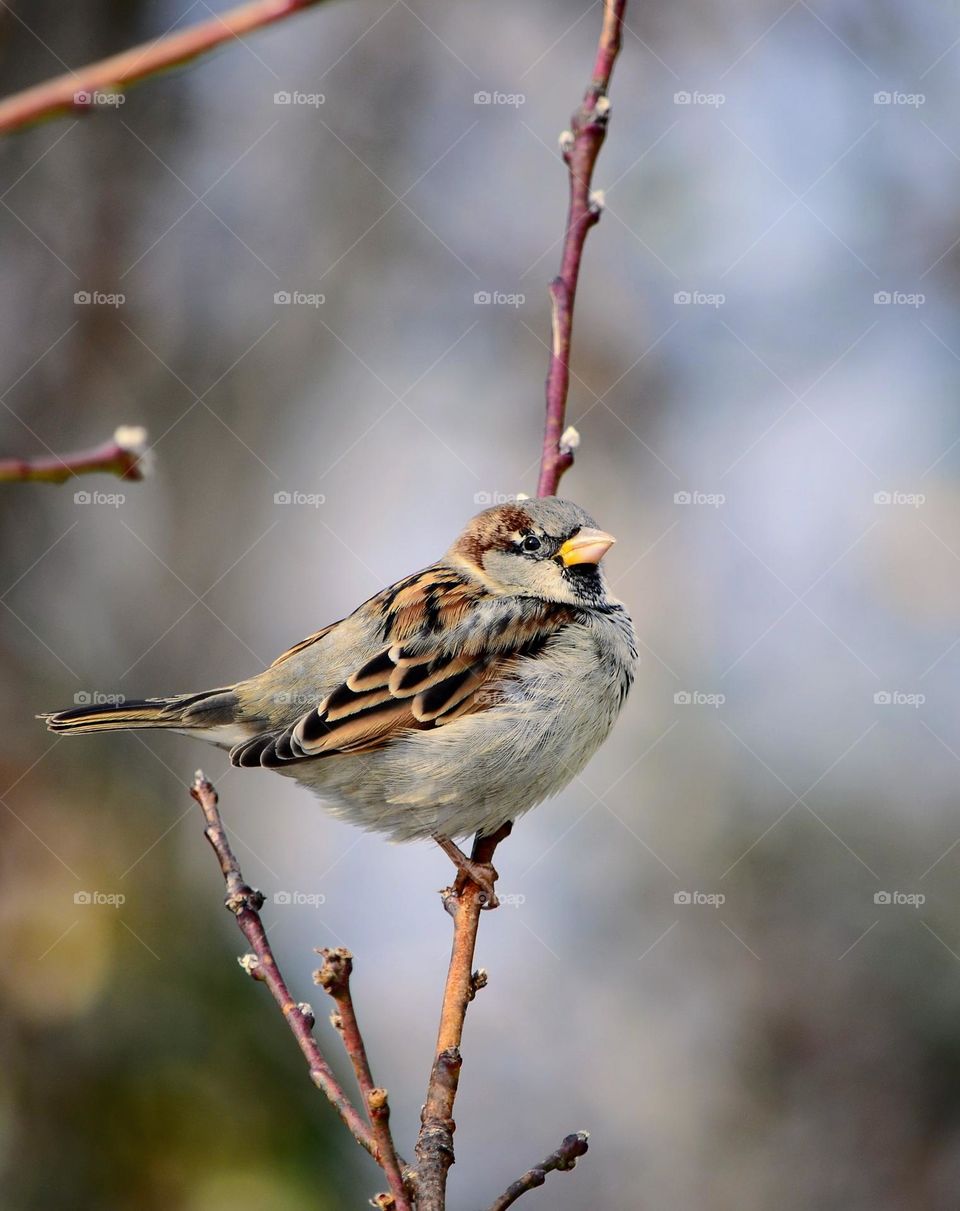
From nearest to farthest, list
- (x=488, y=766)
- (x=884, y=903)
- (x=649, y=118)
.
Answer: (x=488, y=766) < (x=884, y=903) < (x=649, y=118)

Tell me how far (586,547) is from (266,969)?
5.83 ft

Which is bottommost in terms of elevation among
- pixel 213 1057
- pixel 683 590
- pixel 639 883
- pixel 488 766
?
pixel 213 1057

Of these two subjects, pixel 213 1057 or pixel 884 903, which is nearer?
pixel 213 1057

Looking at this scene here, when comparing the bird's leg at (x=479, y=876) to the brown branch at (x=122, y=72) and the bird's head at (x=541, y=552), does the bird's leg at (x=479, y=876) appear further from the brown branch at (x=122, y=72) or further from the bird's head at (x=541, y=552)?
the brown branch at (x=122, y=72)

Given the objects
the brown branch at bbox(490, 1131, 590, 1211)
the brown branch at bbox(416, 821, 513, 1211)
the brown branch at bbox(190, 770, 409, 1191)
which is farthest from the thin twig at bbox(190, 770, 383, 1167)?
the brown branch at bbox(490, 1131, 590, 1211)

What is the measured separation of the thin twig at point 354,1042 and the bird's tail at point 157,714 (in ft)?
6.19

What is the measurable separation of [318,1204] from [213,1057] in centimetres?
69

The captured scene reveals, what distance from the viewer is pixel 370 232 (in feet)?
24.1

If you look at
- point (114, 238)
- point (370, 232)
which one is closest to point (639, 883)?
point (370, 232)

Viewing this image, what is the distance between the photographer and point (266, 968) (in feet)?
7.15

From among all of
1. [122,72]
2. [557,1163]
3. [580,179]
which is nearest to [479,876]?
[557,1163]

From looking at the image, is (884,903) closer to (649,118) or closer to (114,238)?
(649,118)

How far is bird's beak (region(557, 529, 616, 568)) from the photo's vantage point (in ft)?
11.7

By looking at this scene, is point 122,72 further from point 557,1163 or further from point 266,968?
point 557,1163
